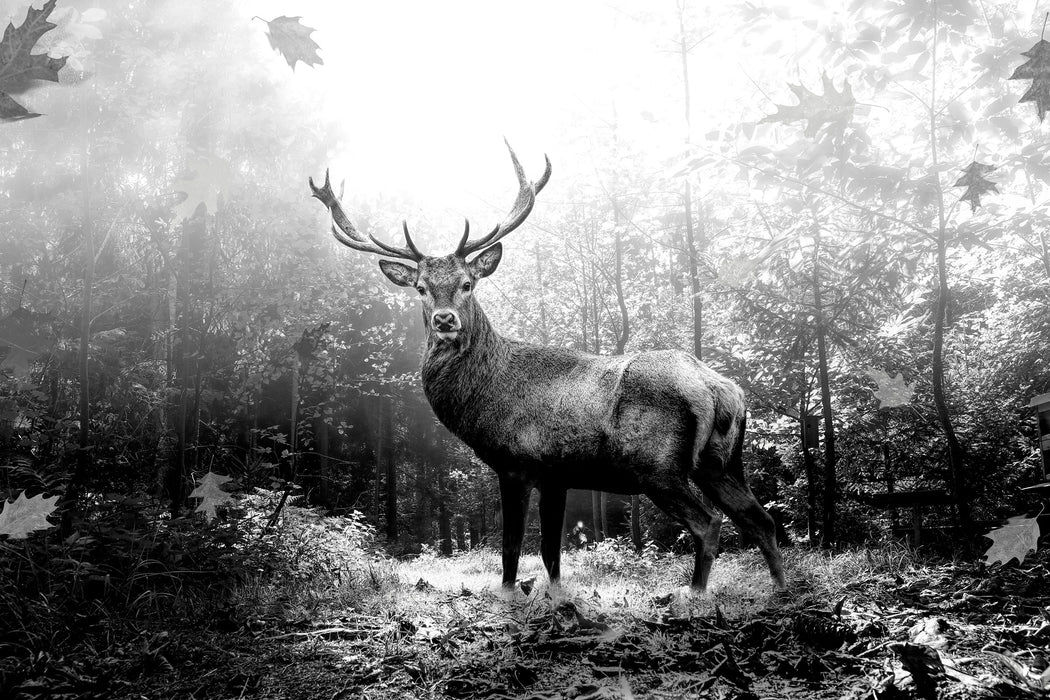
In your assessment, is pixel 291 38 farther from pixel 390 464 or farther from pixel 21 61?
pixel 390 464

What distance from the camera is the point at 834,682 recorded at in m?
2.68

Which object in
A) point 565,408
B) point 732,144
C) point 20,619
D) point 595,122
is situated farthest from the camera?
point 595,122

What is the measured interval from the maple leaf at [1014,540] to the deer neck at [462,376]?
3.22m

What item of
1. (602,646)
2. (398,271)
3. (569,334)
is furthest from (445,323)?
(569,334)

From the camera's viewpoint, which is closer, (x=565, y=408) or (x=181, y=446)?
(x=565, y=408)

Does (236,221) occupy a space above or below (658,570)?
above

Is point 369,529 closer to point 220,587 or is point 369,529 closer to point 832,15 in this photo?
point 220,587

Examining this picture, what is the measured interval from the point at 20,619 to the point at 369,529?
20.0ft

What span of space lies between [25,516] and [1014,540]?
215 inches

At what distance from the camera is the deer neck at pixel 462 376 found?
5.12 meters

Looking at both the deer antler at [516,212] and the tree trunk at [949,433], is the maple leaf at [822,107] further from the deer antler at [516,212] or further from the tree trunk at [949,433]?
the deer antler at [516,212]

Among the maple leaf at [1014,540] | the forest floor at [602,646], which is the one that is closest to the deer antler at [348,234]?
the forest floor at [602,646]

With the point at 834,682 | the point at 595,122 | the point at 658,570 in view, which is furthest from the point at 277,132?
the point at 834,682

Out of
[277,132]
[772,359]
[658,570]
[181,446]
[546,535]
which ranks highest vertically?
[277,132]
